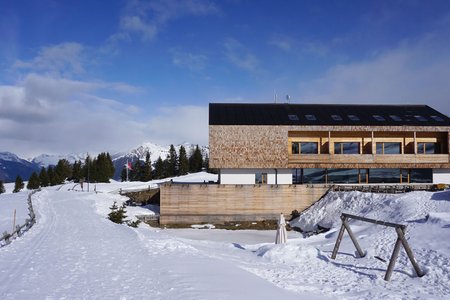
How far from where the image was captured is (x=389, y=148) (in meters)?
36.4

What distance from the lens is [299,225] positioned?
30.2 m

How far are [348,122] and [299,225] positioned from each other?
11.6 m

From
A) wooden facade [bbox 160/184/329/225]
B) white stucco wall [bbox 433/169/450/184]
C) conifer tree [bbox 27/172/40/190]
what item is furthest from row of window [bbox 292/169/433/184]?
conifer tree [bbox 27/172/40/190]

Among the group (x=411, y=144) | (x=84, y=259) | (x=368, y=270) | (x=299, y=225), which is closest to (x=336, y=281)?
(x=368, y=270)

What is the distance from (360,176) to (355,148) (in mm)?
2904

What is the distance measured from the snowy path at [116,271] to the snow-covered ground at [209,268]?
0.02 m

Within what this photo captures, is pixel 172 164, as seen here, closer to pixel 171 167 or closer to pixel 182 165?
pixel 171 167

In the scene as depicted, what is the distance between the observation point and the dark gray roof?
1389 inches

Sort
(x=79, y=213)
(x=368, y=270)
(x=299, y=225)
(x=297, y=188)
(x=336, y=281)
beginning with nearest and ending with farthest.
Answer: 1. (x=336, y=281)
2. (x=368, y=270)
3. (x=79, y=213)
4. (x=299, y=225)
5. (x=297, y=188)

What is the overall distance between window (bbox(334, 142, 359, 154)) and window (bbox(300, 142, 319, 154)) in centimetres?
190

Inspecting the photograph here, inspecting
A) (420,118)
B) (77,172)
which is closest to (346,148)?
(420,118)

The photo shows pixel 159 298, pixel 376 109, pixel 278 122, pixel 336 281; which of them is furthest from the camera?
pixel 376 109

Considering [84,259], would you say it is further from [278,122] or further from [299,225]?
[278,122]

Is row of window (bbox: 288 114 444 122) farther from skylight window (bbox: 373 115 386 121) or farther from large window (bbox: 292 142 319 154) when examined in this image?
large window (bbox: 292 142 319 154)
